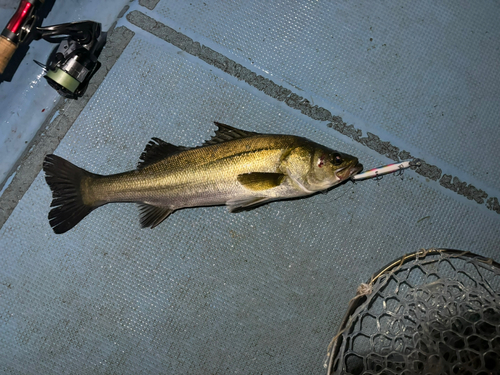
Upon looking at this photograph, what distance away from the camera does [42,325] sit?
2.73 meters

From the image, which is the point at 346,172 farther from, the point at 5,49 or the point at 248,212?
the point at 5,49

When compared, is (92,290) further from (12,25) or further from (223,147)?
(12,25)

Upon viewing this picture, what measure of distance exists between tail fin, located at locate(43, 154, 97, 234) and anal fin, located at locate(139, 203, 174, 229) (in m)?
0.37

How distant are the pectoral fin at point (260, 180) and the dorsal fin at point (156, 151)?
53 cm

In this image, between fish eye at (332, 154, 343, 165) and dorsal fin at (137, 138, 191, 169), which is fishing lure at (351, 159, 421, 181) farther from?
dorsal fin at (137, 138, 191, 169)

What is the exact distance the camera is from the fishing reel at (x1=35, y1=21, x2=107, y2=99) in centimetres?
250

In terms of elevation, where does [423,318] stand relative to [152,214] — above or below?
below

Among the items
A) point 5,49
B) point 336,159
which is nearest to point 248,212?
point 336,159

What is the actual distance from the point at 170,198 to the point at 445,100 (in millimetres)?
2367

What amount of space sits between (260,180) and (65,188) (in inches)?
57.7

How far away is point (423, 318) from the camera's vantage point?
270 centimetres

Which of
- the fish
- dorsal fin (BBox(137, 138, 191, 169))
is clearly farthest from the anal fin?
dorsal fin (BBox(137, 138, 191, 169))

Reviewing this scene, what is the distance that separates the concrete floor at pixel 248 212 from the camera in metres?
2.75

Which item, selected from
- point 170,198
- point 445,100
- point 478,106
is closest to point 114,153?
point 170,198
